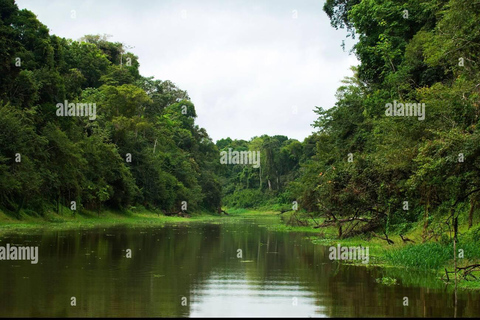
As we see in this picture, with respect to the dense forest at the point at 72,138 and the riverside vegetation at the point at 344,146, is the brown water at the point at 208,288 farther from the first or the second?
the dense forest at the point at 72,138

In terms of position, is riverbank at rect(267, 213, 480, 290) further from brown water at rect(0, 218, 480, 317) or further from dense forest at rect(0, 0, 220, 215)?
dense forest at rect(0, 0, 220, 215)

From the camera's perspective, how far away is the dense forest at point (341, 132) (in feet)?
52.5

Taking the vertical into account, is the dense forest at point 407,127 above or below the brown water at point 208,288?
above

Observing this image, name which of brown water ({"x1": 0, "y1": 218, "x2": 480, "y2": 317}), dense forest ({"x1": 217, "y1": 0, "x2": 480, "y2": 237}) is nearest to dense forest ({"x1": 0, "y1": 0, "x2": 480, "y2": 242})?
dense forest ({"x1": 217, "y1": 0, "x2": 480, "y2": 237})

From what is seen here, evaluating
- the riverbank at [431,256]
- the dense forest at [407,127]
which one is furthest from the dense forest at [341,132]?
the riverbank at [431,256]

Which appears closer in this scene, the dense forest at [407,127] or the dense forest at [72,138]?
the dense forest at [407,127]

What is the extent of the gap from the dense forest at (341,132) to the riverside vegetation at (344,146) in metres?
0.08

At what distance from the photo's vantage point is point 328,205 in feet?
85.4

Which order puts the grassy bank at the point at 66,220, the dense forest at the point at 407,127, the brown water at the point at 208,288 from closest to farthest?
1. the brown water at the point at 208,288
2. the dense forest at the point at 407,127
3. the grassy bank at the point at 66,220

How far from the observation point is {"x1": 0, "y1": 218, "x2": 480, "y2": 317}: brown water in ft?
32.4

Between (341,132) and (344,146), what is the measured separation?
1356 millimetres

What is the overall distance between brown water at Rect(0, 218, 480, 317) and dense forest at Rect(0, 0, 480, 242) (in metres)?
→ 3.51

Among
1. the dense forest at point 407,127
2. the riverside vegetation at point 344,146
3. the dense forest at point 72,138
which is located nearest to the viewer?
the dense forest at point 407,127

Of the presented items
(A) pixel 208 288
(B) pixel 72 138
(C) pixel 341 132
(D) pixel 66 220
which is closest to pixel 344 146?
(C) pixel 341 132
